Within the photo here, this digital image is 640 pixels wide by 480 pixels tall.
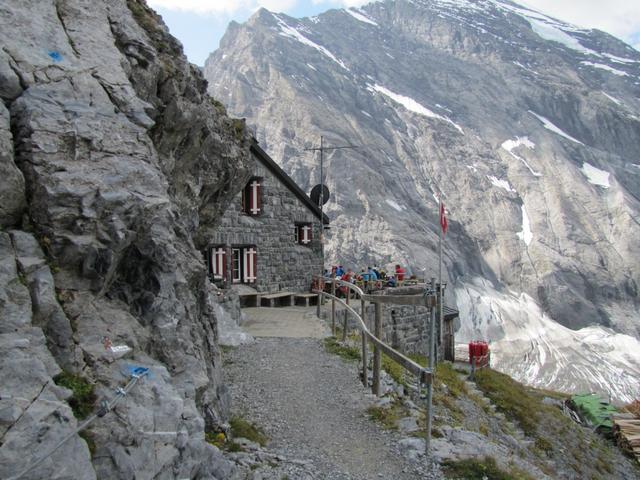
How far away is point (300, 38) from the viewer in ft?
323

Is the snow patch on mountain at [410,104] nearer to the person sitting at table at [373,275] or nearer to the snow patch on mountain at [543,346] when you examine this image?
the snow patch on mountain at [543,346]

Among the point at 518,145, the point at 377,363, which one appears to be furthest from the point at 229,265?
the point at 518,145

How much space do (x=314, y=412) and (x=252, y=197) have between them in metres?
14.4

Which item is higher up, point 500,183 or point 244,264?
point 500,183

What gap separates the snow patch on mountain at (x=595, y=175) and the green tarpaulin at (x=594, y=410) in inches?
2608

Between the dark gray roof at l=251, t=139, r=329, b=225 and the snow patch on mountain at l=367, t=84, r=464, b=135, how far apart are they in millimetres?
66634

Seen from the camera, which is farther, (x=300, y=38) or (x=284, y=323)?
(x=300, y=38)

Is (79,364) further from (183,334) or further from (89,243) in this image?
(183,334)

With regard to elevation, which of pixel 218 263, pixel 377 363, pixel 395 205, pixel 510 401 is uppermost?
pixel 395 205

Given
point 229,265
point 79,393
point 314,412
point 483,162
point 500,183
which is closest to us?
point 79,393

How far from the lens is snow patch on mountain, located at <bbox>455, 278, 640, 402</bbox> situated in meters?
44.2

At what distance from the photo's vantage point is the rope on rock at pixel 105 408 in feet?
10.5

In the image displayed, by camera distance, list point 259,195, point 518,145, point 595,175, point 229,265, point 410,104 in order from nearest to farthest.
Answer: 1. point 229,265
2. point 259,195
3. point 595,175
4. point 518,145
5. point 410,104

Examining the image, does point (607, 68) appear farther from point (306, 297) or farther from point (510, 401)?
point (510, 401)
